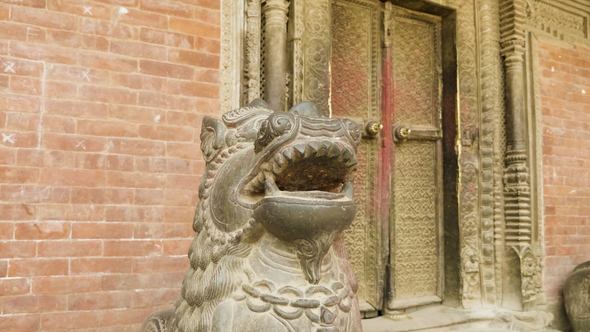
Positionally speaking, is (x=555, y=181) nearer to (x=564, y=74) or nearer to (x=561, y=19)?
(x=564, y=74)

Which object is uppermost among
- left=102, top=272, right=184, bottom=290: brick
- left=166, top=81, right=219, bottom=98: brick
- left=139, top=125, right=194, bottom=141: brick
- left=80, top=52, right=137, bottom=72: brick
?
left=80, top=52, right=137, bottom=72: brick

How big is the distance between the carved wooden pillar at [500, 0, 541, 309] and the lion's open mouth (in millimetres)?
2766

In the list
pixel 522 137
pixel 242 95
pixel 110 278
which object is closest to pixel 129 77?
pixel 242 95

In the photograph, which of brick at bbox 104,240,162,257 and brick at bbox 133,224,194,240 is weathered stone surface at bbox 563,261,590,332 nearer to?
brick at bbox 133,224,194,240

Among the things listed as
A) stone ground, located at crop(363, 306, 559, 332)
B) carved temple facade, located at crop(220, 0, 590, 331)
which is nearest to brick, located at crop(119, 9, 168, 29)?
carved temple facade, located at crop(220, 0, 590, 331)

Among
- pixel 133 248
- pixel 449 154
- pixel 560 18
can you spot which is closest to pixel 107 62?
pixel 133 248

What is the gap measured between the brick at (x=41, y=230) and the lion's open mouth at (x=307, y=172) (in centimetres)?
140

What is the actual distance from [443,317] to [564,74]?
2.38 metres

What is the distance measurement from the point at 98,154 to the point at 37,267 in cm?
62

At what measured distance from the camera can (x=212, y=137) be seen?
1734 mm

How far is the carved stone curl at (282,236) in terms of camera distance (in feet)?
4.56

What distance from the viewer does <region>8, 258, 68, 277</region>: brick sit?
2.37 m

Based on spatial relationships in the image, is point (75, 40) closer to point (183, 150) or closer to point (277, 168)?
point (183, 150)

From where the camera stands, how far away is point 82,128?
2535 millimetres
